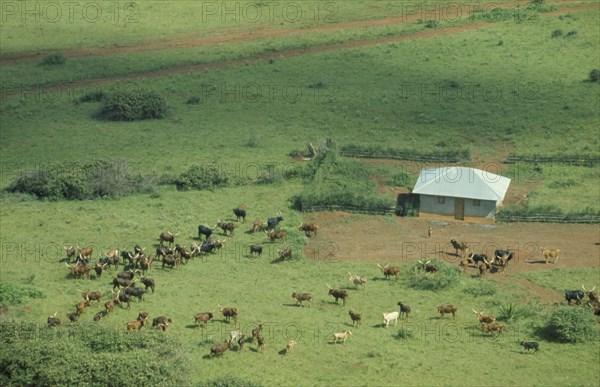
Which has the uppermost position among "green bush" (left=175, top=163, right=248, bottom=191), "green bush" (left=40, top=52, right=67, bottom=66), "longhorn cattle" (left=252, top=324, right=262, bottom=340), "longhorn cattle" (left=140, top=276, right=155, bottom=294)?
"green bush" (left=40, top=52, right=67, bottom=66)

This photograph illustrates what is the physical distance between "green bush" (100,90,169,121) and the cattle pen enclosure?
593 mm

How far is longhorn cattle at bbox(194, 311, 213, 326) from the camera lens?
45.4 m

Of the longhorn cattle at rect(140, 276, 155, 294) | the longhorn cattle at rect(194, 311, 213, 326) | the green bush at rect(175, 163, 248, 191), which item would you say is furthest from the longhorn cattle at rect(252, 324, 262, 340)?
the green bush at rect(175, 163, 248, 191)

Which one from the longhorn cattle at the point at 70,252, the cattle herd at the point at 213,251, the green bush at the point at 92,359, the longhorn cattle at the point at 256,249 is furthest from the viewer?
the longhorn cattle at the point at 256,249

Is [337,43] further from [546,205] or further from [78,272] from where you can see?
[78,272]

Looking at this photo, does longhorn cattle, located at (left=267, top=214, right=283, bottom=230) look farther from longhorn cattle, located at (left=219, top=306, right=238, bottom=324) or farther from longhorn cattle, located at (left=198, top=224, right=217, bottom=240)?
longhorn cattle, located at (left=219, top=306, right=238, bottom=324)

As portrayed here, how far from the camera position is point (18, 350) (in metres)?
39.8

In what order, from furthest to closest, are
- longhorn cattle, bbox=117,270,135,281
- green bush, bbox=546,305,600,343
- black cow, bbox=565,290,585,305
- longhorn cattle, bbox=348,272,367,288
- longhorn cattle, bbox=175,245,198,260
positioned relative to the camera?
longhorn cattle, bbox=175,245,198,260 < longhorn cattle, bbox=348,272,367,288 < longhorn cattle, bbox=117,270,135,281 < black cow, bbox=565,290,585,305 < green bush, bbox=546,305,600,343

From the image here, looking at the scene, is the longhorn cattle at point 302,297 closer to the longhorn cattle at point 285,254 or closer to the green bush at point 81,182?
the longhorn cattle at point 285,254

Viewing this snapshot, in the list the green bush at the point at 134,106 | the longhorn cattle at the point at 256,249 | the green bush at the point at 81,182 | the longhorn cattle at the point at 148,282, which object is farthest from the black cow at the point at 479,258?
the green bush at the point at 134,106

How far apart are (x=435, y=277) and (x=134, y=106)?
34.7 m

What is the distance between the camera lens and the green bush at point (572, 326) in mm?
44719

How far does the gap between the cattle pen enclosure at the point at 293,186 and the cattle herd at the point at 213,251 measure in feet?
0.79

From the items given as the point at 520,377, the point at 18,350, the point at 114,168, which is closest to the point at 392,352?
the point at 520,377
